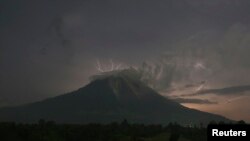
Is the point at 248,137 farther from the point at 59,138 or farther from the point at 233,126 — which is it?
the point at 59,138

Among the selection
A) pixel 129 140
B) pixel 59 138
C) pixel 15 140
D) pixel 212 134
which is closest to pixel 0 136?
pixel 15 140

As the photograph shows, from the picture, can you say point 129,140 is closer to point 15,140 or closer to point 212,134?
point 15,140

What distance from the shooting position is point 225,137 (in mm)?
31250

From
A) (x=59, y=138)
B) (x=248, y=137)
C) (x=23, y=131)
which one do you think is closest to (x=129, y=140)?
(x=59, y=138)

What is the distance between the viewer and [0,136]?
185 metres

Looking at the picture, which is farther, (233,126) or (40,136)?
(40,136)

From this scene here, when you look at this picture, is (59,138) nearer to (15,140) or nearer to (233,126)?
(15,140)

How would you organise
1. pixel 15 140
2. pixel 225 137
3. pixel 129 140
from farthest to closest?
pixel 129 140 → pixel 15 140 → pixel 225 137

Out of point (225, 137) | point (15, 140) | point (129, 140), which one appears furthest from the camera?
point (129, 140)

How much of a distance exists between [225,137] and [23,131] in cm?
17677

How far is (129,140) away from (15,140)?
47.4 meters

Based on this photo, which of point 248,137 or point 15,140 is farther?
point 15,140

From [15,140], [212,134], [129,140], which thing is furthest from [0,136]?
[212,134]

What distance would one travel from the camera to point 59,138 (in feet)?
655
